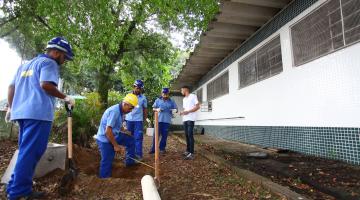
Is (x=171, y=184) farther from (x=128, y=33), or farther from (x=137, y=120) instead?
(x=128, y=33)

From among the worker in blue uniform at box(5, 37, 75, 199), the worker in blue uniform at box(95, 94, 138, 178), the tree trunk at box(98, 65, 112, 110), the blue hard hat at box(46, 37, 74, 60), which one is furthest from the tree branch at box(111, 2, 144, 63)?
the worker in blue uniform at box(5, 37, 75, 199)

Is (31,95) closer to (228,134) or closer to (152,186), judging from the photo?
(152,186)

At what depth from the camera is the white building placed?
4.75 meters

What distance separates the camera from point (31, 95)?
10.3 feet

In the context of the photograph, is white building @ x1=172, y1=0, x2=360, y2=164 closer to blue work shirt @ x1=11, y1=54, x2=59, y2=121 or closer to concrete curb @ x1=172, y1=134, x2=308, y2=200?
concrete curb @ x1=172, y1=134, x2=308, y2=200

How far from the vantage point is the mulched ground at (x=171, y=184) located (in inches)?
132


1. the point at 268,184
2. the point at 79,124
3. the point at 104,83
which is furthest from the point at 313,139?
the point at 104,83

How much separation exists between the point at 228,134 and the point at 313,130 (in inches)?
201

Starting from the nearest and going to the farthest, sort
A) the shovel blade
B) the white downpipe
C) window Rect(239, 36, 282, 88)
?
the white downpipe, the shovel blade, window Rect(239, 36, 282, 88)

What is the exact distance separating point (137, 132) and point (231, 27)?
4215 millimetres

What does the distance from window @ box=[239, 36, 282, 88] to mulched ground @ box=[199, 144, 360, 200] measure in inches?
94.6

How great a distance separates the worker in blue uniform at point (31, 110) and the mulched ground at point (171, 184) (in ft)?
1.33

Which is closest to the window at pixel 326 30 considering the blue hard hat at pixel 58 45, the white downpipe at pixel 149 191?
the white downpipe at pixel 149 191

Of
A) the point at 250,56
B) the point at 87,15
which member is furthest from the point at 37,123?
the point at 250,56
